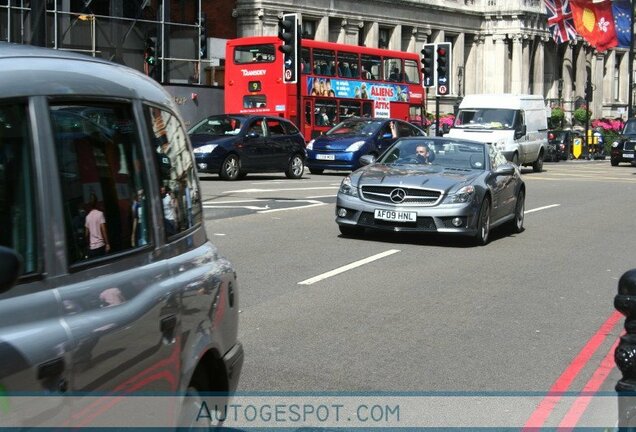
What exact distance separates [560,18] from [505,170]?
5111 cm

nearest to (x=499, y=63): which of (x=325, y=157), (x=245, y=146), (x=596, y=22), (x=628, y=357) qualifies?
(x=596, y=22)

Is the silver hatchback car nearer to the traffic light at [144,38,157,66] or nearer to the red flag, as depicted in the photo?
the traffic light at [144,38,157,66]

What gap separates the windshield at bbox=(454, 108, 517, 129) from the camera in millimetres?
33688

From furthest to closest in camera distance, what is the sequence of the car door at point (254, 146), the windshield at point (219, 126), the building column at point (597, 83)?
the building column at point (597, 83), the windshield at point (219, 126), the car door at point (254, 146)

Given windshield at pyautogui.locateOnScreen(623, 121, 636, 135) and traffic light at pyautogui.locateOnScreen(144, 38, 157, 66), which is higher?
traffic light at pyautogui.locateOnScreen(144, 38, 157, 66)

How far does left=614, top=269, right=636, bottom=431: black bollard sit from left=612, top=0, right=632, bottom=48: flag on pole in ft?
190

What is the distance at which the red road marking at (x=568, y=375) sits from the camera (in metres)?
5.90

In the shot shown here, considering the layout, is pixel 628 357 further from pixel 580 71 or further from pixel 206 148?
pixel 580 71

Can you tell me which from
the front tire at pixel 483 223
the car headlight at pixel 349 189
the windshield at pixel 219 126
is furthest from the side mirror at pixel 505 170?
the windshield at pixel 219 126

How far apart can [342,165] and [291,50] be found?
385cm

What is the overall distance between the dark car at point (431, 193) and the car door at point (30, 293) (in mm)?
10383

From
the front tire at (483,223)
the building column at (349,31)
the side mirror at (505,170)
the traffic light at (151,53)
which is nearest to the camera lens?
the front tire at (483,223)

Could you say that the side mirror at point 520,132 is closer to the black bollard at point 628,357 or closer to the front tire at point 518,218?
the front tire at point 518,218

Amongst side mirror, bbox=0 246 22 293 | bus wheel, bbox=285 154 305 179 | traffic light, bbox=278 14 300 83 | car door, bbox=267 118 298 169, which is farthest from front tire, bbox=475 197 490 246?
traffic light, bbox=278 14 300 83
